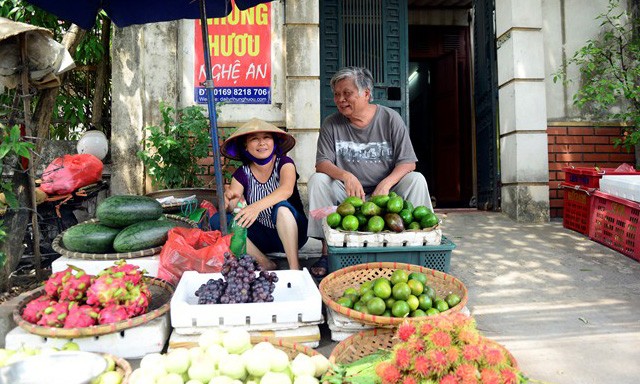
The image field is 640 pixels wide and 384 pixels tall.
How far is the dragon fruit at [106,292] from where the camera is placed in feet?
7.20

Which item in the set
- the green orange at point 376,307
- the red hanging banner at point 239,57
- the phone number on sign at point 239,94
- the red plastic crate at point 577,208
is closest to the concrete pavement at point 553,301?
the red plastic crate at point 577,208

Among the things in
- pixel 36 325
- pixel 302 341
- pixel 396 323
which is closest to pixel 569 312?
pixel 396 323

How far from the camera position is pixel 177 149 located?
482 cm

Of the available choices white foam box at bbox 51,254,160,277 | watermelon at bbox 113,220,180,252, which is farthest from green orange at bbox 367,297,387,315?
watermelon at bbox 113,220,180,252

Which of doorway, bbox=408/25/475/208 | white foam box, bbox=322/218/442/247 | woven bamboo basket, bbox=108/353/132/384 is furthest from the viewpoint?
doorway, bbox=408/25/475/208

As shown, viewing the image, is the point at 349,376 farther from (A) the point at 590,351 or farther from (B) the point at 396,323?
(A) the point at 590,351

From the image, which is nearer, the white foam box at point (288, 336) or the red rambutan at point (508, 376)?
the red rambutan at point (508, 376)

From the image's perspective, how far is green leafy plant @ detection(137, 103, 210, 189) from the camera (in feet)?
15.7

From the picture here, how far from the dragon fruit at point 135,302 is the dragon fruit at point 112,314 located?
26 mm

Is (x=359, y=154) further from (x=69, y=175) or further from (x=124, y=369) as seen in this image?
A: (x=69, y=175)

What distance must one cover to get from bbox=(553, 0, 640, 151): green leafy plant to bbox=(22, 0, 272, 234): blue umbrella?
4.14m

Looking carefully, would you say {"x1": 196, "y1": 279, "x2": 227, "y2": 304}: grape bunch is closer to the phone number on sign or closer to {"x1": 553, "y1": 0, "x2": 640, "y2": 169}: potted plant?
the phone number on sign

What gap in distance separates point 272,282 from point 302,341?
15.2 inches

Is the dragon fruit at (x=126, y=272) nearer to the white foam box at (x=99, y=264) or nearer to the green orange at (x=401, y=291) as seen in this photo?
the white foam box at (x=99, y=264)
